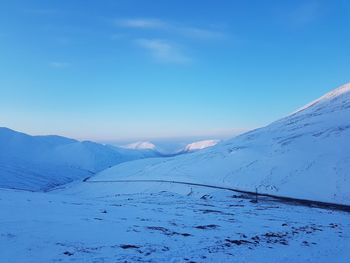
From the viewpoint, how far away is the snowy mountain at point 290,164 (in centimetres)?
7561

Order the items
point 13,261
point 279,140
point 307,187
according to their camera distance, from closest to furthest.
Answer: point 13,261 < point 307,187 < point 279,140

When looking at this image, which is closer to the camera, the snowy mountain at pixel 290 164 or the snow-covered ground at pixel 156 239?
the snow-covered ground at pixel 156 239

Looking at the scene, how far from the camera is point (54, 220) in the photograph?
23938 millimetres

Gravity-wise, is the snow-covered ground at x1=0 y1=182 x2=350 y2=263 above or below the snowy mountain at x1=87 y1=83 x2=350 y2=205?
below

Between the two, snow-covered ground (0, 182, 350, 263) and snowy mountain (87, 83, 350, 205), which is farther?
snowy mountain (87, 83, 350, 205)

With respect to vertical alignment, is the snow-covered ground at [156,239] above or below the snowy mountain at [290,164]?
below

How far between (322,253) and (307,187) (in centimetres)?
5714

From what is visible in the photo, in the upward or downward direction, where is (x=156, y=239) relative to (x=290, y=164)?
downward

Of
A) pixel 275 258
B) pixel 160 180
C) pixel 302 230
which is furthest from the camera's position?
pixel 160 180

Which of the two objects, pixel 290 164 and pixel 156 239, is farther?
pixel 290 164

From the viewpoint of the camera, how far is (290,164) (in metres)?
93.9

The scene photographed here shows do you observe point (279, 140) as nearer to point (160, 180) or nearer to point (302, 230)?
point (160, 180)

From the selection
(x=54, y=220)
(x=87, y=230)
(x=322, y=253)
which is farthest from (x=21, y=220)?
(x=322, y=253)

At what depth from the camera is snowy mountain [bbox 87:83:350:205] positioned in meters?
75.6
